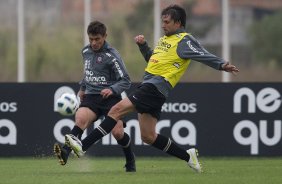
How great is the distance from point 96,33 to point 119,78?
0.63 metres

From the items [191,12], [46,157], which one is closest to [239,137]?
[46,157]

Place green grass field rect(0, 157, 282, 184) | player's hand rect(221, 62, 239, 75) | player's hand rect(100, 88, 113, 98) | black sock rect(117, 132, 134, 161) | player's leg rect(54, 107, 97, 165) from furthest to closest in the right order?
black sock rect(117, 132, 134, 161)
player's hand rect(100, 88, 113, 98)
player's leg rect(54, 107, 97, 165)
player's hand rect(221, 62, 239, 75)
green grass field rect(0, 157, 282, 184)

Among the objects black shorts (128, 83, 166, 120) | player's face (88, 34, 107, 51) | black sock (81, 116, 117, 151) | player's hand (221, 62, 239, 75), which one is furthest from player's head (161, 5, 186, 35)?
black sock (81, 116, 117, 151)

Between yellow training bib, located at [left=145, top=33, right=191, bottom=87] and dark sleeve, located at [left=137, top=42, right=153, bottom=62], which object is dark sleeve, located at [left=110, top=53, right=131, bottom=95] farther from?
yellow training bib, located at [left=145, top=33, right=191, bottom=87]

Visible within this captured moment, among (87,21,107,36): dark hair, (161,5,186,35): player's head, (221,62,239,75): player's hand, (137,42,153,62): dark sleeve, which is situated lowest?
(221,62,239,75): player's hand

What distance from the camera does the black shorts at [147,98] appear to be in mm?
12875

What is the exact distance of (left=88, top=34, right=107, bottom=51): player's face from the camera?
13680 mm

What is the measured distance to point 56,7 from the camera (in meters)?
25.7

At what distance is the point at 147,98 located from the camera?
42.3 ft

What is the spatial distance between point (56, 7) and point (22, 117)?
7974 mm

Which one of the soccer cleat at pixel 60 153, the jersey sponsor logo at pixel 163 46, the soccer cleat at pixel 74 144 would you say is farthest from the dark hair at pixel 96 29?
the soccer cleat at pixel 60 153

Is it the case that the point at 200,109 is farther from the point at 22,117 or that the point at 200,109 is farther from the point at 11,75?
the point at 11,75

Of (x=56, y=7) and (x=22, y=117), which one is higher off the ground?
(x=56, y=7)

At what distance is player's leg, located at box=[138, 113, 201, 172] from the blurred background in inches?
458
